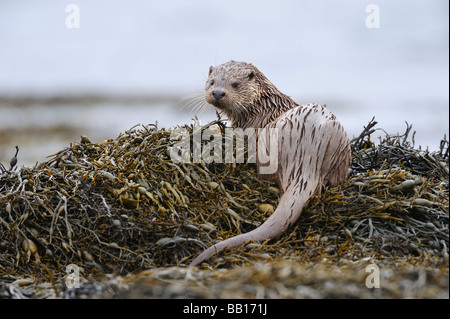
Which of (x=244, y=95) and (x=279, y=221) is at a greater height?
(x=244, y=95)

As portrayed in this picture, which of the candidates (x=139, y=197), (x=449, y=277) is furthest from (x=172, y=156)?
(x=449, y=277)

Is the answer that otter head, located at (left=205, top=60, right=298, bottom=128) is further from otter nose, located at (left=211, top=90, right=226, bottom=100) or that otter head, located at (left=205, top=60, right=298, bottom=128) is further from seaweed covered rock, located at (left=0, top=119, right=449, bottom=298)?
seaweed covered rock, located at (left=0, top=119, right=449, bottom=298)

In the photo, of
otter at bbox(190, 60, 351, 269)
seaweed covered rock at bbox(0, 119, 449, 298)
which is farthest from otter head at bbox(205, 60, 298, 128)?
seaweed covered rock at bbox(0, 119, 449, 298)

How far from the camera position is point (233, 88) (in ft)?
6.51

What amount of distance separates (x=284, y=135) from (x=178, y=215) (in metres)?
0.43

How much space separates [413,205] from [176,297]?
0.83 m

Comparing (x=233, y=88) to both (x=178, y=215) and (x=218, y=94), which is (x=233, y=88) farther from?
(x=178, y=215)

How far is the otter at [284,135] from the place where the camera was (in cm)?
156

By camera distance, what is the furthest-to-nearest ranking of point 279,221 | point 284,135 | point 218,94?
point 218,94, point 284,135, point 279,221

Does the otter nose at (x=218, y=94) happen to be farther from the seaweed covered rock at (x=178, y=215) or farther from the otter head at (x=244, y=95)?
the seaweed covered rock at (x=178, y=215)

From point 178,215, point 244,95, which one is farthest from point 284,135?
point 178,215

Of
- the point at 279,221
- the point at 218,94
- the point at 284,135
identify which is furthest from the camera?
the point at 218,94

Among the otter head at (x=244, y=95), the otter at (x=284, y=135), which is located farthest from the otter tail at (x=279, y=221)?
the otter head at (x=244, y=95)

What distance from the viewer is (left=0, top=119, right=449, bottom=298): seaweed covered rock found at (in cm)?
144
